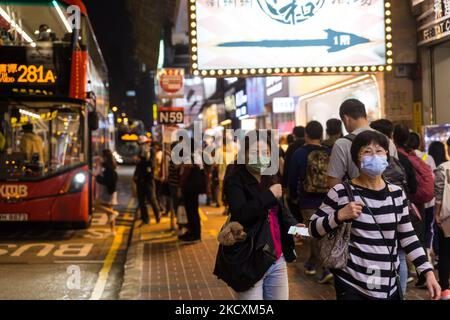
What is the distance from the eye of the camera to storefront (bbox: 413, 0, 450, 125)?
10602 millimetres

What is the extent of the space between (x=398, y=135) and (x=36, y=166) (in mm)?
7966

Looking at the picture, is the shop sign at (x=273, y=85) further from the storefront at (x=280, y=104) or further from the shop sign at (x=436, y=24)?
the shop sign at (x=436, y=24)

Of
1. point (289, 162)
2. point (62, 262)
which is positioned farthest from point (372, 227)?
point (62, 262)

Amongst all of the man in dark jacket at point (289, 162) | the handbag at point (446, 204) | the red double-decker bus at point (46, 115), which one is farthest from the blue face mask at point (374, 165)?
the red double-decker bus at point (46, 115)

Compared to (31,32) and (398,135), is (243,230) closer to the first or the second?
(398,135)

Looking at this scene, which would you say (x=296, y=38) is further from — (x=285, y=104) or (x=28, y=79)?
(x=285, y=104)

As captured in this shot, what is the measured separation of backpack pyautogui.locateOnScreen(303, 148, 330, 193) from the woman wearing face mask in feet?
11.6

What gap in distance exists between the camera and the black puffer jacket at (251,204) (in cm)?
445

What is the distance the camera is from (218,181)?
711 inches

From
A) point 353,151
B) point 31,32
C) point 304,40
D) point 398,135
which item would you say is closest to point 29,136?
point 31,32

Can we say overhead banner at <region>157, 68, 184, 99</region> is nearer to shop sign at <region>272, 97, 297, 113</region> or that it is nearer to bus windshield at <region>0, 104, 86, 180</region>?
shop sign at <region>272, 97, 297, 113</region>

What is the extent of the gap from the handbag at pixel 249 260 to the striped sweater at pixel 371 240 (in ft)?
1.99

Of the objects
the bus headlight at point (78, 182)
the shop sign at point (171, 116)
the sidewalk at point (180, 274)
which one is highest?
the shop sign at point (171, 116)

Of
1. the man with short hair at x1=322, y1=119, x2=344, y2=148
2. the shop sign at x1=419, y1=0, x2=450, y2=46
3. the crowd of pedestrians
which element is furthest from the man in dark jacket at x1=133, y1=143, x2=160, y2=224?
the crowd of pedestrians
